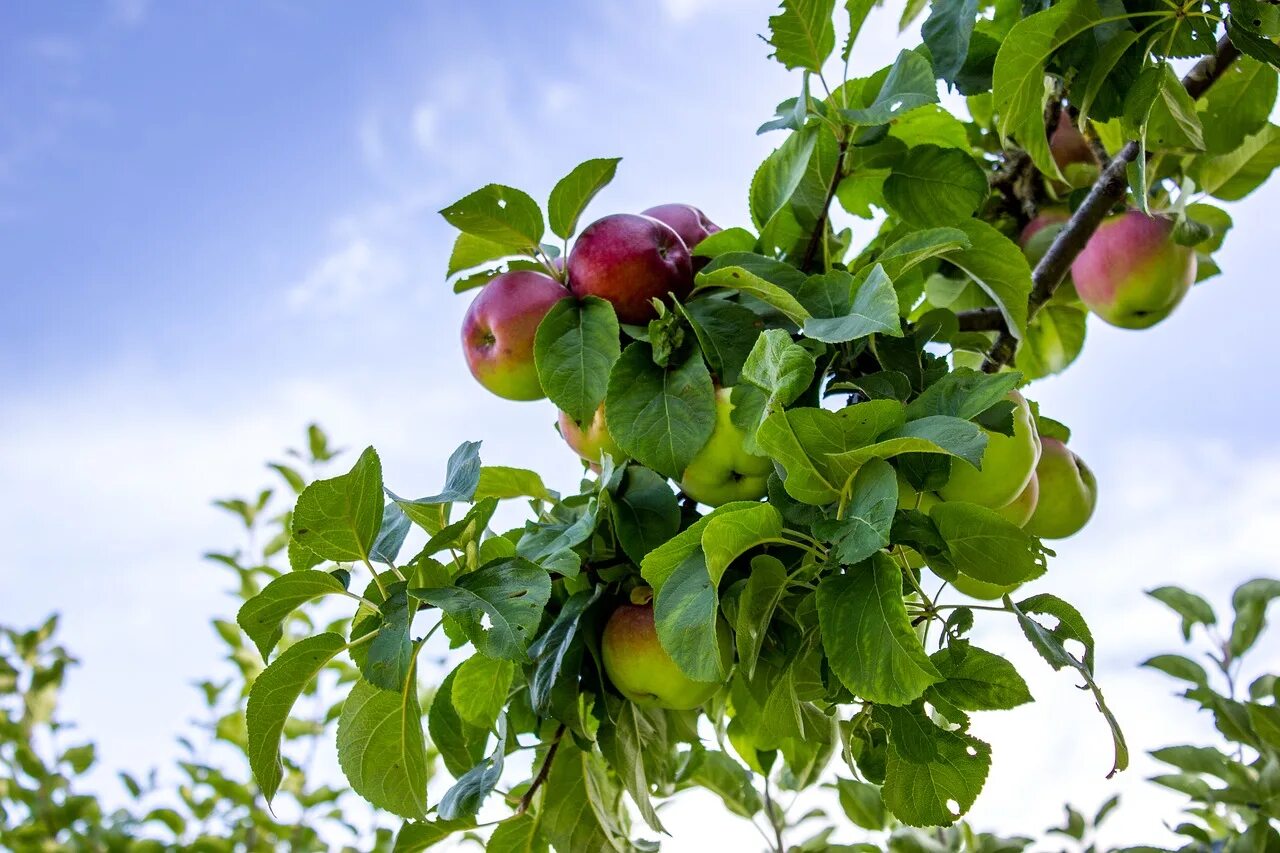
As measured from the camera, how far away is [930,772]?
747 mm

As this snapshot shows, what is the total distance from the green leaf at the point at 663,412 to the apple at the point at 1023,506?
0.27m

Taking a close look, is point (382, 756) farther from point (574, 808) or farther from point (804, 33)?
point (804, 33)

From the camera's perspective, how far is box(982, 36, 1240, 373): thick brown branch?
1021 millimetres

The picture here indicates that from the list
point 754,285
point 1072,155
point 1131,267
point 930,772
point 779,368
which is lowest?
point 930,772

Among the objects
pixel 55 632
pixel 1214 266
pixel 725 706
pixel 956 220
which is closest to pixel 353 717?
pixel 725 706

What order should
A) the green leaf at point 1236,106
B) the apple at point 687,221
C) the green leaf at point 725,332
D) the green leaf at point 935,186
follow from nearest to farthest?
1. the green leaf at point 725,332
2. the green leaf at point 935,186
3. the apple at point 687,221
4. the green leaf at point 1236,106

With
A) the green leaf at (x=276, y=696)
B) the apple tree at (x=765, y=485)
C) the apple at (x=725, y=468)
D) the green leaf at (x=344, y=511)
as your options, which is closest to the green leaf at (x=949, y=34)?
the apple tree at (x=765, y=485)

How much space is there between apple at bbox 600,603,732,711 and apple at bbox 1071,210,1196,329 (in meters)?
0.81

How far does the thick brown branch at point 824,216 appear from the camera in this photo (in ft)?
3.04

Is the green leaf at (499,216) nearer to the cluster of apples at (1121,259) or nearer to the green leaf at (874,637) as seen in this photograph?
the green leaf at (874,637)

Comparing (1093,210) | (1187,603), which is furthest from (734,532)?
(1187,603)

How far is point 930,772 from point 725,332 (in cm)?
35

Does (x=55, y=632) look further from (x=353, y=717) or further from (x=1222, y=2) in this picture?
(x=1222, y=2)

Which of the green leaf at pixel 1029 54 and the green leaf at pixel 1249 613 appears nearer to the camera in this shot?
the green leaf at pixel 1029 54
